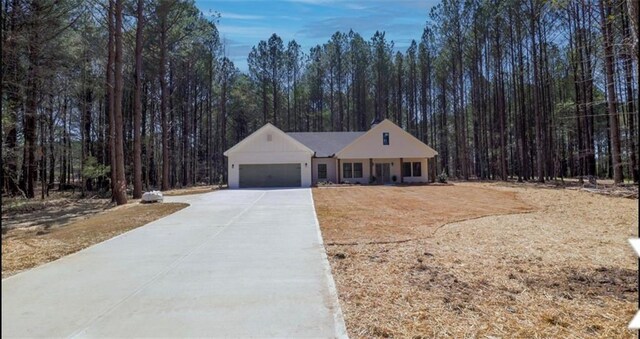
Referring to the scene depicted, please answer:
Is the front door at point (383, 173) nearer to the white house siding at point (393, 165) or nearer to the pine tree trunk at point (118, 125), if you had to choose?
the white house siding at point (393, 165)

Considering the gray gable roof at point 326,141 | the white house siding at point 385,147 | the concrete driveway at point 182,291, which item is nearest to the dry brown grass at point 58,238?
the concrete driveway at point 182,291

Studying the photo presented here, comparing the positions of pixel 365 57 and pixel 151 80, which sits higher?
pixel 365 57

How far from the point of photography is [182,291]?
466 centimetres

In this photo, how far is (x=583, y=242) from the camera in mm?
7473

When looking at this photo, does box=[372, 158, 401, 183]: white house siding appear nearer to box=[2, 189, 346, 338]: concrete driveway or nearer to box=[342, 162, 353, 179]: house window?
box=[342, 162, 353, 179]: house window

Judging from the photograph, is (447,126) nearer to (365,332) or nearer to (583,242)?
(583,242)

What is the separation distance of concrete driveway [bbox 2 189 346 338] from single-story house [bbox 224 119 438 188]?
18.0 m

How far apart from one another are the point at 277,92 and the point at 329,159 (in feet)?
53.9

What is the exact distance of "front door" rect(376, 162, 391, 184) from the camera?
30286mm

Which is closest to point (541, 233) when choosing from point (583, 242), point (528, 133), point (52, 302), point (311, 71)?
point (583, 242)

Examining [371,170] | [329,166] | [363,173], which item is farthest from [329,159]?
[371,170]

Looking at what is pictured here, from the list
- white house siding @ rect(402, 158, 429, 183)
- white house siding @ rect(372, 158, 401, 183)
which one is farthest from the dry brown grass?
white house siding @ rect(402, 158, 429, 183)

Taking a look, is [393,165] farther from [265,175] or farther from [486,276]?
[486,276]

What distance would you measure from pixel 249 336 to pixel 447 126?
141 ft
